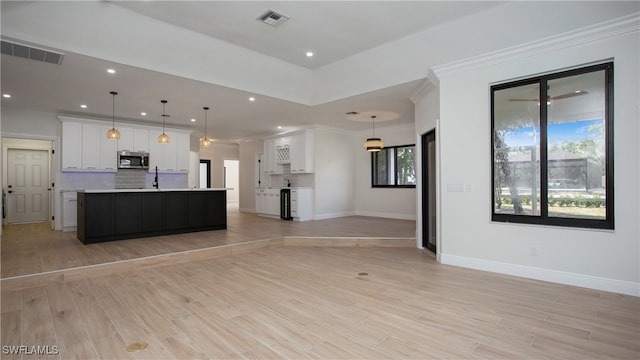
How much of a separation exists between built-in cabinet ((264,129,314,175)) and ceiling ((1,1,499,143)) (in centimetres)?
144

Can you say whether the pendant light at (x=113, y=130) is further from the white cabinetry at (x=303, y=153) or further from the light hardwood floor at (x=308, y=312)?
the white cabinetry at (x=303, y=153)

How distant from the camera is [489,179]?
14.0 ft

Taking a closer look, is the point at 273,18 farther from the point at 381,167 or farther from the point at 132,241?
the point at 381,167

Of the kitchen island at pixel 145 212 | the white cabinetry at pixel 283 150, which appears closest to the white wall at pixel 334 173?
the white cabinetry at pixel 283 150

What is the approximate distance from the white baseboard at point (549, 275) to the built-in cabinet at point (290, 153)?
204 inches

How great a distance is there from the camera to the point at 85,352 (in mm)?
2285

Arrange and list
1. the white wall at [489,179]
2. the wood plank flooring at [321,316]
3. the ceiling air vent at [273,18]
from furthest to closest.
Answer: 1. the ceiling air vent at [273,18]
2. the white wall at [489,179]
3. the wood plank flooring at [321,316]

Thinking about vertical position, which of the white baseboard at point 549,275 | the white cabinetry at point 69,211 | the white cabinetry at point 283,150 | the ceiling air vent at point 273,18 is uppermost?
the ceiling air vent at point 273,18

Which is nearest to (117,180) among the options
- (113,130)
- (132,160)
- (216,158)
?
(132,160)

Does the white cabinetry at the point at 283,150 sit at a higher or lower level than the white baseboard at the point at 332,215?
higher

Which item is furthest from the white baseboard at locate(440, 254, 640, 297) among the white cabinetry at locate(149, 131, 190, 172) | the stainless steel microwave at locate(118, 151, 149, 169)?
the stainless steel microwave at locate(118, 151, 149, 169)

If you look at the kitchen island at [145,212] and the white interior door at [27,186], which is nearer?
the kitchen island at [145,212]

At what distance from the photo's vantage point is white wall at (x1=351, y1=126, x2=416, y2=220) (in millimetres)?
8898

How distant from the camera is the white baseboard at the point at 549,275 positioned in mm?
3373
